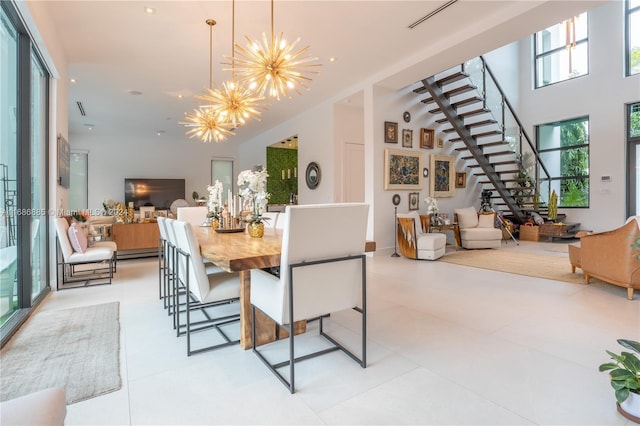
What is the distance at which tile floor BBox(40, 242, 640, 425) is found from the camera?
1.58 metres

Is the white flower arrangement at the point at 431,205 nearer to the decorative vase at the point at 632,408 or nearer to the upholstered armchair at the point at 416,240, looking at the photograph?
the upholstered armchair at the point at 416,240

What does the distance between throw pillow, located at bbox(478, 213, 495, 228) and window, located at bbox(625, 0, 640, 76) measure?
4.34 metres

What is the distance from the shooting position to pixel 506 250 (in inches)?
253

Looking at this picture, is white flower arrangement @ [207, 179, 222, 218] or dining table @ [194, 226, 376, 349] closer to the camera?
dining table @ [194, 226, 376, 349]

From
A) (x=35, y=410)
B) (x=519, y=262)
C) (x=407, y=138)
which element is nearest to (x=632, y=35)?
(x=407, y=138)

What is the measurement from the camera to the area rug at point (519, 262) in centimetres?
431

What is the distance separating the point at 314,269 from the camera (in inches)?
72.9

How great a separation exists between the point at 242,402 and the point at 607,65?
9.92 m

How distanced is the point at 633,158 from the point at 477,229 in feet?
12.8

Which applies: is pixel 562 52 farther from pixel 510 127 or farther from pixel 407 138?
pixel 407 138

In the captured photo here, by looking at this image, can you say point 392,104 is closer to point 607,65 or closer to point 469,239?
point 469,239

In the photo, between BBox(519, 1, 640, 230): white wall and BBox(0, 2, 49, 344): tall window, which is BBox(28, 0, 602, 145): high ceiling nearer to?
BBox(0, 2, 49, 344): tall window

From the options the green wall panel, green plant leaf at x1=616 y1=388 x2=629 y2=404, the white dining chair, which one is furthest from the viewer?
the green wall panel

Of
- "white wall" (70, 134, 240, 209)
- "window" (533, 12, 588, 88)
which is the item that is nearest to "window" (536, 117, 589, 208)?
"window" (533, 12, 588, 88)
